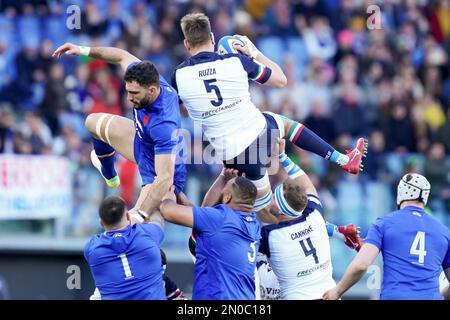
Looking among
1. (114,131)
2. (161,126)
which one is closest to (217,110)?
(161,126)

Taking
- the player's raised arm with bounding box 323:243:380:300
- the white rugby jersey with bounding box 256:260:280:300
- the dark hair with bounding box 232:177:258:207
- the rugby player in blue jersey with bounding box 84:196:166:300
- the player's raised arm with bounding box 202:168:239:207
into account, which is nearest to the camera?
the player's raised arm with bounding box 323:243:380:300

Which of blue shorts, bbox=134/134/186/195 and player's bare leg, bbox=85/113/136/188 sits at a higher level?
player's bare leg, bbox=85/113/136/188

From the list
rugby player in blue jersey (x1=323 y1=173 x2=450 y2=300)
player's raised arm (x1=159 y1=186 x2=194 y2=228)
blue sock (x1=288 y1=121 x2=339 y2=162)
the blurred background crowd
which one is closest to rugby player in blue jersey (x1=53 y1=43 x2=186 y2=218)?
player's raised arm (x1=159 y1=186 x2=194 y2=228)

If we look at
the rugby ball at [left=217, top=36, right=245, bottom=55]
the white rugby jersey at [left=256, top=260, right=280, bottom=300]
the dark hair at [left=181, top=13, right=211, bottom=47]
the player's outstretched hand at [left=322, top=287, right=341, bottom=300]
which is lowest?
the white rugby jersey at [left=256, top=260, right=280, bottom=300]

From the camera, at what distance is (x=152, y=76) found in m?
11.3

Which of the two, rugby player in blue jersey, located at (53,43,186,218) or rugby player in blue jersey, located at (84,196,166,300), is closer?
rugby player in blue jersey, located at (84,196,166,300)

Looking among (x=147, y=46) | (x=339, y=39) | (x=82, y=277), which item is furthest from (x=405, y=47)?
(x=82, y=277)

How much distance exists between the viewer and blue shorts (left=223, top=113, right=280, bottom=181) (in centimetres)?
1203

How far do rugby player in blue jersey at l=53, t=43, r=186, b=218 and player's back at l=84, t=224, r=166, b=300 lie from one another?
546 mm

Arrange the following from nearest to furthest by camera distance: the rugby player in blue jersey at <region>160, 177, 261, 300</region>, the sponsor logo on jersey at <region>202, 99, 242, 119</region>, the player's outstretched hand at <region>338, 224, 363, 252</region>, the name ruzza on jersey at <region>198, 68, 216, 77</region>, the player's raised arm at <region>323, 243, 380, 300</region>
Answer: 1. the player's raised arm at <region>323, 243, 380, 300</region>
2. the rugby player in blue jersey at <region>160, 177, 261, 300</region>
3. the name ruzza on jersey at <region>198, 68, 216, 77</region>
4. the sponsor logo on jersey at <region>202, 99, 242, 119</region>
5. the player's outstretched hand at <region>338, 224, 363, 252</region>

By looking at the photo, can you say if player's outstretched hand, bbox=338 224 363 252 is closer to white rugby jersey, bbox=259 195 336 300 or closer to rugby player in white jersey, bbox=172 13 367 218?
white rugby jersey, bbox=259 195 336 300

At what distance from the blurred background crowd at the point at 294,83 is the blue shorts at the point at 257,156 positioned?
180 inches

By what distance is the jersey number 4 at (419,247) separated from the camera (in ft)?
35.8

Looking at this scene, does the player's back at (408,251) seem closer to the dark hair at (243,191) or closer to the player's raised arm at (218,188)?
the dark hair at (243,191)
